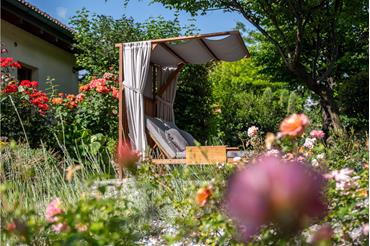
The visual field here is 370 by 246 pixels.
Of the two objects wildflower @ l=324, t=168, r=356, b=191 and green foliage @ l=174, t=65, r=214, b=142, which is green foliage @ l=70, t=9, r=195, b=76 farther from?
wildflower @ l=324, t=168, r=356, b=191

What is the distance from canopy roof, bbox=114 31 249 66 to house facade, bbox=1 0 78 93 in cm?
190

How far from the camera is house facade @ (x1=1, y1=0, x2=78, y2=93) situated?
833 cm

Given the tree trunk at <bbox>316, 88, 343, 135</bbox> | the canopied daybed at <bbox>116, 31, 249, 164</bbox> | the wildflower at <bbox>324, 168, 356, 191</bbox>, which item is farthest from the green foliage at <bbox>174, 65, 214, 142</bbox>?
the wildflower at <bbox>324, 168, 356, 191</bbox>

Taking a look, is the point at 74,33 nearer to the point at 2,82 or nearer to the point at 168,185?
the point at 2,82

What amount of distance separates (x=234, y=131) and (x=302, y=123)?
9733 millimetres

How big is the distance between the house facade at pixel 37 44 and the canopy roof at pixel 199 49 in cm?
190

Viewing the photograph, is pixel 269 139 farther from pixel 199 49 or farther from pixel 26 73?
pixel 26 73

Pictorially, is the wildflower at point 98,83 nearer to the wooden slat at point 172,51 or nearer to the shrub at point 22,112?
the shrub at point 22,112

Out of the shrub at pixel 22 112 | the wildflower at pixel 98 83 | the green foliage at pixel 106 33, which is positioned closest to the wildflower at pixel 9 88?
the shrub at pixel 22 112

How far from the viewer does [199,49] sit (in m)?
6.94

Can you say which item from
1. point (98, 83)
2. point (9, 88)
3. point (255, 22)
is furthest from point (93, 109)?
point (255, 22)

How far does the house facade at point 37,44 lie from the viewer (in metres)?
8.33

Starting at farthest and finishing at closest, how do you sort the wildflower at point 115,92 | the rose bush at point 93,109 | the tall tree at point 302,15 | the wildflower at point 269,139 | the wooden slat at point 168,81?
the tall tree at point 302,15, the wildflower at point 115,92, the rose bush at point 93,109, the wooden slat at point 168,81, the wildflower at point 269,139

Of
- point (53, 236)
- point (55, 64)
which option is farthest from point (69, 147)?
point (53, 236)
